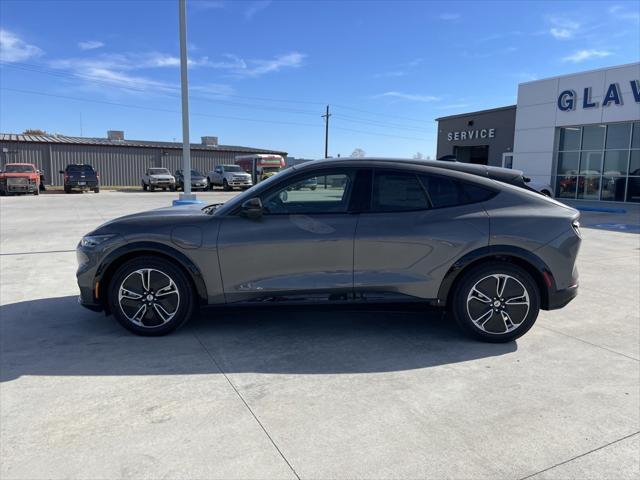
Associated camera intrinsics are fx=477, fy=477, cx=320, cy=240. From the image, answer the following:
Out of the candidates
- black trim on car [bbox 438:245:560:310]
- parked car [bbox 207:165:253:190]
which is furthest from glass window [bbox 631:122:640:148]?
parked car [bbox 207:165:253:190]

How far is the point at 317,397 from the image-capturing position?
10.7 ft

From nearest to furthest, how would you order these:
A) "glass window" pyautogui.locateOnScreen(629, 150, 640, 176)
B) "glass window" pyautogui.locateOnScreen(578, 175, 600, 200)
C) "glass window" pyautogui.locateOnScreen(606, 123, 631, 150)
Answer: "glass window" pyautogui.locateOnScreen(629, 150, 640, 176) < "glass window" pyautogui.locateOnScreen(606, 123, 631, 150) < "glass window" pyautogui.locateOnScreen(578, 175, 600, 200)

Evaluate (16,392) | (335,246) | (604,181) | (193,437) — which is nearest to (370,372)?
(335,246)

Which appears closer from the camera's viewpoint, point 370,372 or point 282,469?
point 282,469

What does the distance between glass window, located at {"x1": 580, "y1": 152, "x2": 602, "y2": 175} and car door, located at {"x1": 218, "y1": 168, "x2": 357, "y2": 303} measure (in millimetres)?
23344

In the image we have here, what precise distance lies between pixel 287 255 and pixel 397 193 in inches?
45.5

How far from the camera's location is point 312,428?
2.89m

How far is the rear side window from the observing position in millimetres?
4352

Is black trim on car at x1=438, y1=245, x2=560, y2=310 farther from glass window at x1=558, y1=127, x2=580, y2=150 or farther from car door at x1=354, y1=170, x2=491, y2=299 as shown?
glass window at x1=558, y1=127, x2=580, y2=150

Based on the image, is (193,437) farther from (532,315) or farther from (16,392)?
(532,315)

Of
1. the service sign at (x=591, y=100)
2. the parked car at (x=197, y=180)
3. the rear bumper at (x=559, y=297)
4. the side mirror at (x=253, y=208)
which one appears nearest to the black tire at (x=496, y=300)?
the rear bumper at (x=559, y=297)

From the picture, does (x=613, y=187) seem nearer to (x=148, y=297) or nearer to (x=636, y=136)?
(x=636, y=136)

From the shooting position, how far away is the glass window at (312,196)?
431 centimetres

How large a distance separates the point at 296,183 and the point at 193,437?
2.35m
